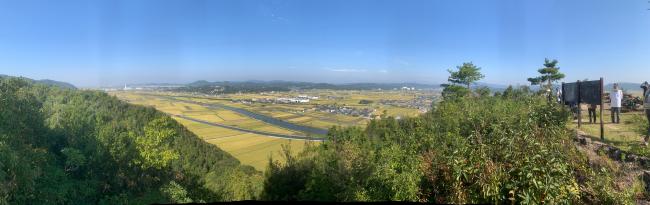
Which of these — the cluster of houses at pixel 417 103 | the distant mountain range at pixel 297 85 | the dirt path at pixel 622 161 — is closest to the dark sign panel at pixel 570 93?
the dirt path at pixel 622 161

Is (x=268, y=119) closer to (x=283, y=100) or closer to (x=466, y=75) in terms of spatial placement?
(x=283, y=100)

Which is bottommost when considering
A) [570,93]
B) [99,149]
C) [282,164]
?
[282,164]

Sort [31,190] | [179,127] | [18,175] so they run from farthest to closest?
[179,127] < [31,190] < [18,175]

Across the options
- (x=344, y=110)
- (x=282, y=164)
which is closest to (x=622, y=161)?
(x=282, y=164)

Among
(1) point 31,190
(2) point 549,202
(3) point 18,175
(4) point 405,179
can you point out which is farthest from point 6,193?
(2) point 549,202

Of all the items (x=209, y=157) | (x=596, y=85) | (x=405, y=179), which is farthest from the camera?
(x=209, y=157)

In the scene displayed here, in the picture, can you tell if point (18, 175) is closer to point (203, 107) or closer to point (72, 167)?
point (72, 167)
